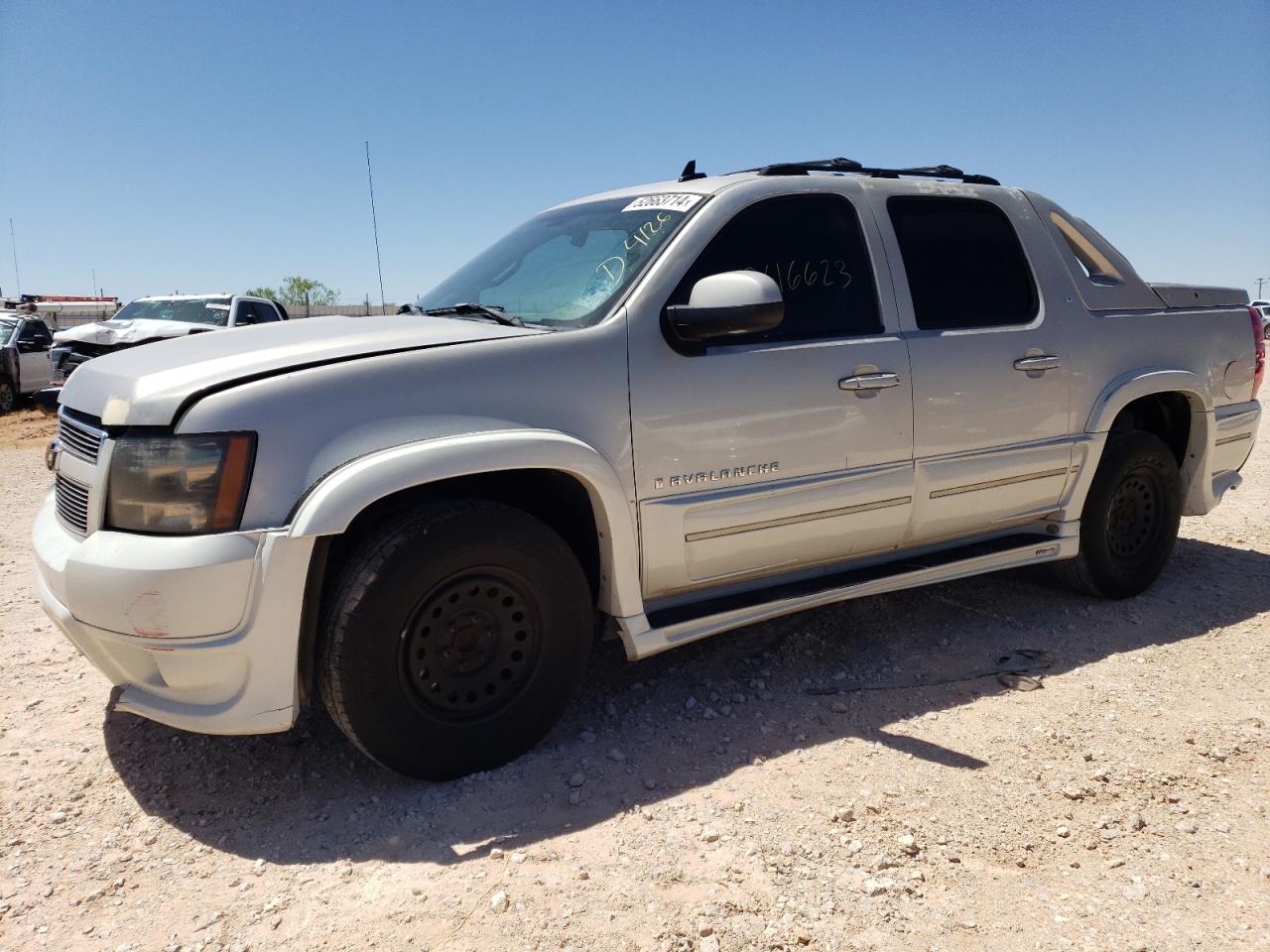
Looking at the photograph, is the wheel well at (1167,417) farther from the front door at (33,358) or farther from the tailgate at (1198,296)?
the front door at (33,358)

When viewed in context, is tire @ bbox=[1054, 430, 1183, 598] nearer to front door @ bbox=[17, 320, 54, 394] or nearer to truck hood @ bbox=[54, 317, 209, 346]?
truck hood @ bbox=[54, 317, 209, 346]

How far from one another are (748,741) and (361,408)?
169 cm

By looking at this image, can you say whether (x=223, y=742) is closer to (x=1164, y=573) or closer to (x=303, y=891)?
(x=303, y=891)

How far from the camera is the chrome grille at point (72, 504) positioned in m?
2.70

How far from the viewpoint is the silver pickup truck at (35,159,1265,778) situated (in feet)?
8.19

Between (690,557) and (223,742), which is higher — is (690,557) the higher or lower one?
the higher one

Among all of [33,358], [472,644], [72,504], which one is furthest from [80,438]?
[33,358]

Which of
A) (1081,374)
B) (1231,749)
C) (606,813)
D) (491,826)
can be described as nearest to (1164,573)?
(1081,374)

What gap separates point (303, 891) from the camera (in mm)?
2363

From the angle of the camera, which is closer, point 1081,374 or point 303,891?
point 303,891

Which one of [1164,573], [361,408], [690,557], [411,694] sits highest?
[361,408]

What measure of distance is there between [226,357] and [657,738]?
1.85m

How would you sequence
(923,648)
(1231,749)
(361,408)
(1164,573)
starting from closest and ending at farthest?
(361,408)
(1231,749)
(923,648)
(1164,573)

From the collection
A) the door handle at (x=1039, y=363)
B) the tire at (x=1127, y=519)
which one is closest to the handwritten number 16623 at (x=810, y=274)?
the door handle at (x=1039, y=363)
